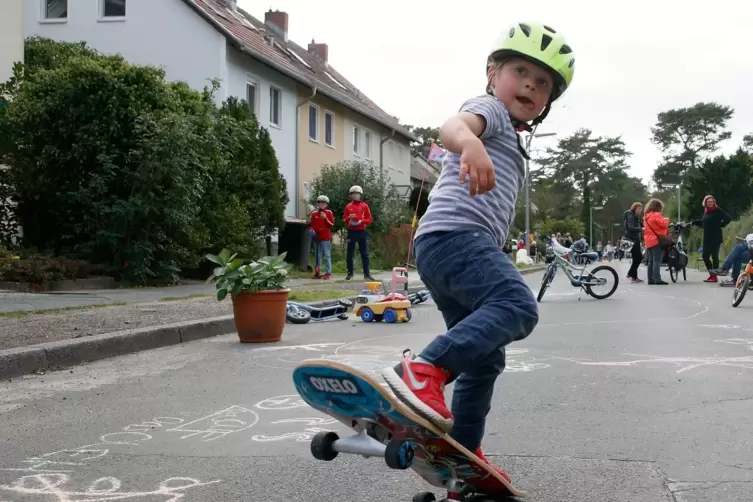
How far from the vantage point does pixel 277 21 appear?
36844 mm

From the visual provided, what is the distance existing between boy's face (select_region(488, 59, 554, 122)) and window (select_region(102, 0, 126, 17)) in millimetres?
24428

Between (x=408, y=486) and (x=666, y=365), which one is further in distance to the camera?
(x=666, y=365)

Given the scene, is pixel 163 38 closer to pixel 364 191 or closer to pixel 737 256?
pixel 364 191

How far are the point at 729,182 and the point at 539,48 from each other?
120 feet

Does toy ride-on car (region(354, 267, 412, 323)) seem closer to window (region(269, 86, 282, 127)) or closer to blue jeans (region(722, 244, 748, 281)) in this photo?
blue jeans (region(722, 244, 748, 281))

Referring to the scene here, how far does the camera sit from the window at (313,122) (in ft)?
103

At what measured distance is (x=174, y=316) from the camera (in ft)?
31.1

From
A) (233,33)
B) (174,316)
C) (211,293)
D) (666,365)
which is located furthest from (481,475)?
(233,33)

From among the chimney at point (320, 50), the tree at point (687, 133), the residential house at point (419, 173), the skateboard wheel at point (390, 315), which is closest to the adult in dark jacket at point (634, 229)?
the skateboard wheel at point (390, 315)

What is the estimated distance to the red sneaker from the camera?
2.47m

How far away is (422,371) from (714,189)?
122ft

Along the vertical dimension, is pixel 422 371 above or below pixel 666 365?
above

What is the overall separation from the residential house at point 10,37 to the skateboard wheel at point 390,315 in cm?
1107

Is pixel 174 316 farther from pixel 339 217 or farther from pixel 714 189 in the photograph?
pixel 714 189
